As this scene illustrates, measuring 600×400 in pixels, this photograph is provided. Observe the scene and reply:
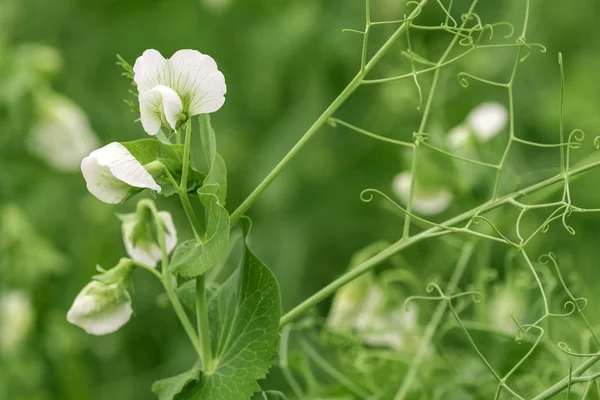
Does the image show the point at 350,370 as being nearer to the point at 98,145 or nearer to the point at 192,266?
the point at 192,266

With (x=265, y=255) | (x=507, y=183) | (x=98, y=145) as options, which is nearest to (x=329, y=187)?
(x=265, y=255)

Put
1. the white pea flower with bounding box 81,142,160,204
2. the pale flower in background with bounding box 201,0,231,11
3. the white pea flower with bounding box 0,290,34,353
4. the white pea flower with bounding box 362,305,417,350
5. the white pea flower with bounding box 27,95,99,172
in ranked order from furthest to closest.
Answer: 1. the pale flower in background with bounding box 201,0,231,11
2. the white pea flower with bounding box 27,95,99,172
3. the white pea flower with bounding box 0,290,34,353
4. the white pea flower with bounding box 362,305,417,350
5. the white pea flower with bounding box 81,142,160,204

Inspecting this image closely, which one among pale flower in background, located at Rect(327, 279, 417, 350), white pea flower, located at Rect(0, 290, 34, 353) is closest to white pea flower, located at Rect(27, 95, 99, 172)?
white pea flower, located at Rect(0, 290, 34, 353)

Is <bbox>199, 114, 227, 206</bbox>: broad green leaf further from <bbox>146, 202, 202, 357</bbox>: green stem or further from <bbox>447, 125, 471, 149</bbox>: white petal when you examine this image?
<bbox>447, 125, 471, 149</bbox>: white petal

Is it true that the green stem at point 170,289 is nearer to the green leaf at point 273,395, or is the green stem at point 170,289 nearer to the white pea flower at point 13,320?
the green leaf at point 273,395

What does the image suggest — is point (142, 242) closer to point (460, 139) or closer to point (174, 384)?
point (174, 384)


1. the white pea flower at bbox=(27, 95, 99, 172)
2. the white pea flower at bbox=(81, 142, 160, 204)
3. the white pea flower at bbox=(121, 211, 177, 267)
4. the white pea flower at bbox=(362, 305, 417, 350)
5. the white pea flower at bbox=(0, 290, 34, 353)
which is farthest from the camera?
the white pea flower at bbox=(27, 95, 99, 172)
